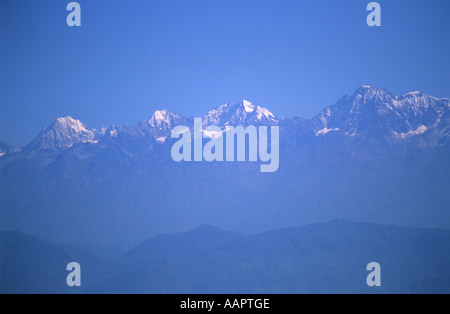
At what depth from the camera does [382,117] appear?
4369 cm

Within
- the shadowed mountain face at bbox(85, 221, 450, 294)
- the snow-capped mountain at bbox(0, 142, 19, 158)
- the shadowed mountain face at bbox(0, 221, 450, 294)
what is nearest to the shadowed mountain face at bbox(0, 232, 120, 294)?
Answer: the shadowed mountain face at bbox(0, 221, 450, 294)

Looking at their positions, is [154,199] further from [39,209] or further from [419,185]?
[419,185]

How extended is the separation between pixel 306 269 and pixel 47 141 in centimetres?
2080

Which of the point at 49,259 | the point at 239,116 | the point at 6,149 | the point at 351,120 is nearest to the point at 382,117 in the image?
the point at 351,120

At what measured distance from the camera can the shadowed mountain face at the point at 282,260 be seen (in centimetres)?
3662

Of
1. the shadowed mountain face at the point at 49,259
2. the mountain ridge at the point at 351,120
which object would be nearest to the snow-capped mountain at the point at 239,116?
the mountain ridge at the point at 351,120

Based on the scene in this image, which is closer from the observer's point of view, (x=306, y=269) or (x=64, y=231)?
(x=64, y=231)

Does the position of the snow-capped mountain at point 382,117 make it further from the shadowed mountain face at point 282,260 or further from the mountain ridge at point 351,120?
the shadowed mountain face at point 282,260

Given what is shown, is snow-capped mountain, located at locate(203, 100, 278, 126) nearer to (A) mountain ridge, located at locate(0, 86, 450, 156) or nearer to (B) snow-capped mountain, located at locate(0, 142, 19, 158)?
→ (A) mountain ridge, located at locate(0, 86, 450, 156)

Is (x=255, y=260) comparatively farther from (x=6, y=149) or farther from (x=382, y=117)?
(x=6, y=149)

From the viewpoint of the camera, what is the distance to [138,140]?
4384 cm

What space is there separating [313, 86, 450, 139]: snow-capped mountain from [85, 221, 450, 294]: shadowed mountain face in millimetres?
7400
